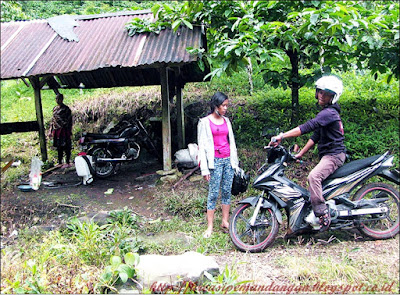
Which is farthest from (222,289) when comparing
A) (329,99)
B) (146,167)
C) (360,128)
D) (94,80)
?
(94,80)

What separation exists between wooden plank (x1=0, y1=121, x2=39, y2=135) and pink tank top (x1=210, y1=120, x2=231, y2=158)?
20.6 ft

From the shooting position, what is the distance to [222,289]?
2.91 meters

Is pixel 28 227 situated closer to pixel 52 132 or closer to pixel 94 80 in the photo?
pixel 52 132

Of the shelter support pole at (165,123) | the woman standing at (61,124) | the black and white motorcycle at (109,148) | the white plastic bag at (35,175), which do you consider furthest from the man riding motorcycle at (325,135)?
the woman standing at (61,124)

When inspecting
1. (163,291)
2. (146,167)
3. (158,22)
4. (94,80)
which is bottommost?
(146,167)

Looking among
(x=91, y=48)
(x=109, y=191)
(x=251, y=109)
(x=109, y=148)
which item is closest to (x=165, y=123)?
(x=109, y=191)

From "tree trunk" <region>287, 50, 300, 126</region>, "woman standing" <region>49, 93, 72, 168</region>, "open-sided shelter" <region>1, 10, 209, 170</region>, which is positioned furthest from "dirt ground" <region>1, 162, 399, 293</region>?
"tree trunk" <region>287, 50, 300, 126</region>

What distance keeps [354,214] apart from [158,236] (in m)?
2.65

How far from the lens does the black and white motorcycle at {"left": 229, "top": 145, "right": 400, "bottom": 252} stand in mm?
3896

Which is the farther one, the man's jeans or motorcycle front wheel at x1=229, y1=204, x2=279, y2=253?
motorcycle front wheel at x1=229, y1=204, x2=279, y2=253

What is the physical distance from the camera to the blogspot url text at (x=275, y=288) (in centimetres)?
296

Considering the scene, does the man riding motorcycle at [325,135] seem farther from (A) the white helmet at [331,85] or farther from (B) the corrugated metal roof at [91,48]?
(B) the corrugated metal roof at [91,48]

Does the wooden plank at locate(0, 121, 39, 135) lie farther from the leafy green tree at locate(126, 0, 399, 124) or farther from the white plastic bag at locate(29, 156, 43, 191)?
the leafy green tree at locate(126, 0, 399, 124)

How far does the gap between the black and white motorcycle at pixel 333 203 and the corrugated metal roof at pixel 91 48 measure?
2927mm
